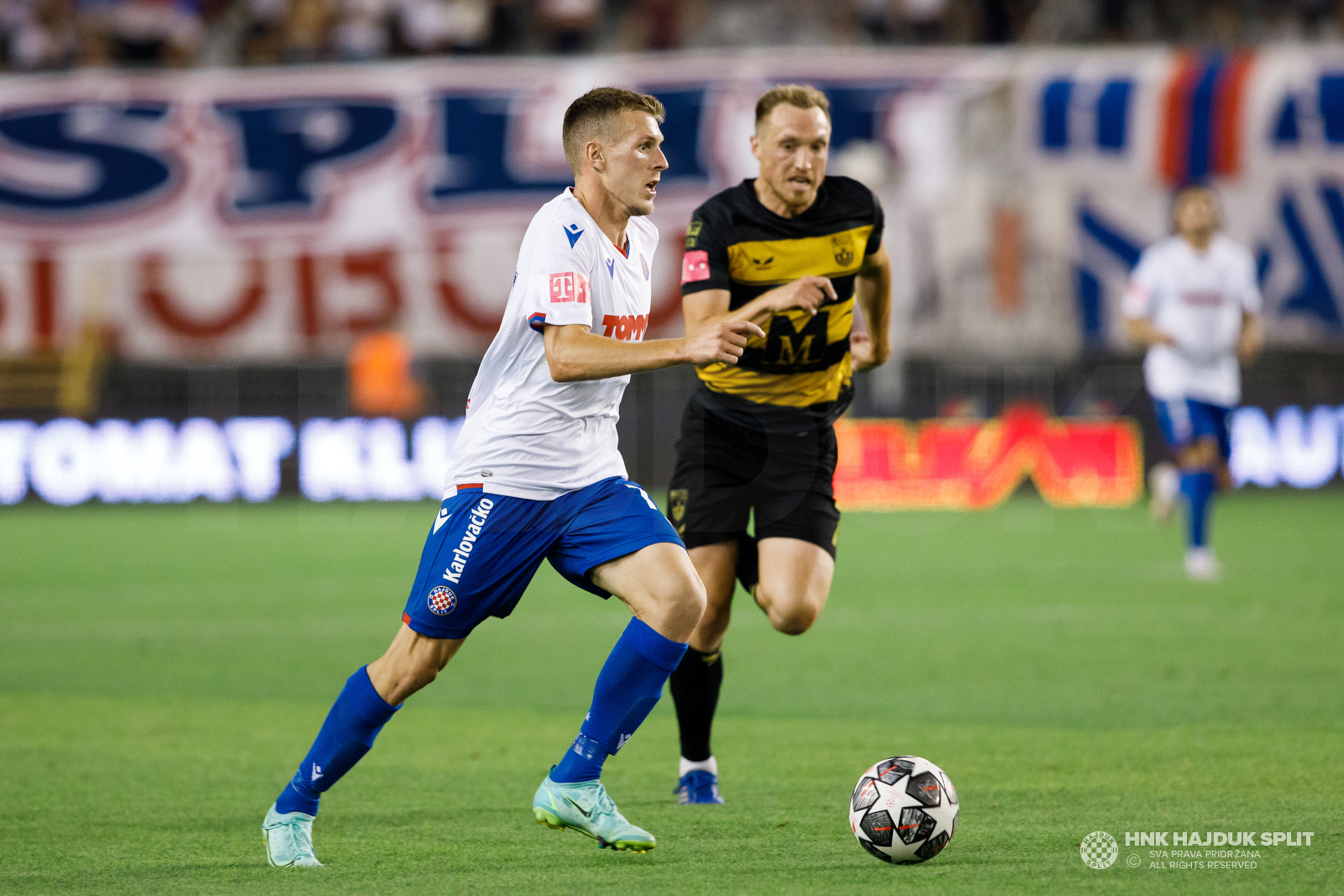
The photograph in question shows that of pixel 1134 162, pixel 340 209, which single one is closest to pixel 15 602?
pixel 340 209

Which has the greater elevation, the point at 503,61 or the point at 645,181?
the point at 503,61

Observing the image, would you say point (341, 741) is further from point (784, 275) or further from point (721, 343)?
point (784, 275)

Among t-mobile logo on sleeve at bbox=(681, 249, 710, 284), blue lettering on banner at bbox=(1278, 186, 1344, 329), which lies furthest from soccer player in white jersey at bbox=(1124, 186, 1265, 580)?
blue lettering on banner at bbox=(1278, 186, 1344, 329)

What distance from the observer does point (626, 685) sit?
464 centimetres

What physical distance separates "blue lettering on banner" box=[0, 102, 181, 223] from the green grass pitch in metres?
9.40

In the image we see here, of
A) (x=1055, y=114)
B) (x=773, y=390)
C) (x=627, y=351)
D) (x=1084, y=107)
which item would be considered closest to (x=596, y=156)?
(x=627, y=351)

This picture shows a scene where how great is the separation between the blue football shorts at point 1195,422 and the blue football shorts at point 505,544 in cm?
777

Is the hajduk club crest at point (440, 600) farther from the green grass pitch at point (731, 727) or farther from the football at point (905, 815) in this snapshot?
the football at point (905, 815)

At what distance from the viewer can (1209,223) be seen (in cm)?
1124

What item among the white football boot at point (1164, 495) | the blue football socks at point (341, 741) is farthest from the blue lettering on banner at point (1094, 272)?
the blue football socks at point (341, 741)

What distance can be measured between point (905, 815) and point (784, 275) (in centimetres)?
207

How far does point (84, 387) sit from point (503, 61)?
22.5 ft

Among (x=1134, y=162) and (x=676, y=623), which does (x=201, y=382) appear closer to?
(x=1134, y=162)

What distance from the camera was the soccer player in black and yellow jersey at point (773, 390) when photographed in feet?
18.4
